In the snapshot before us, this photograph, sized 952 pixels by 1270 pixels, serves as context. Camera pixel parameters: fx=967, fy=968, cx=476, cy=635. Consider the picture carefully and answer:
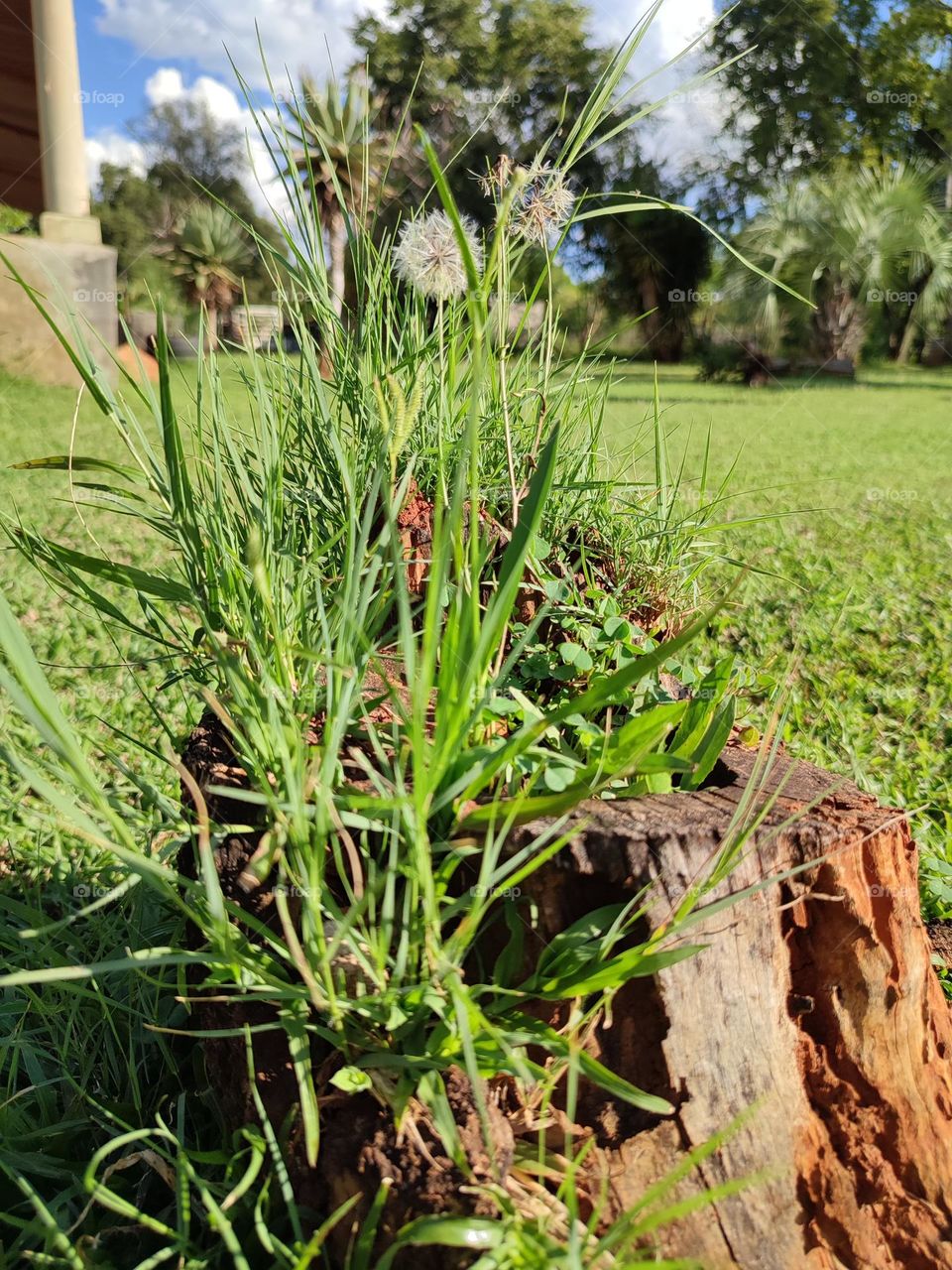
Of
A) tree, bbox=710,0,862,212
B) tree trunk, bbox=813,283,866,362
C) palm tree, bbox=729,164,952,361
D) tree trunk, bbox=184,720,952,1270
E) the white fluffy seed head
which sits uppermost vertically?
tree, bbox=710,0,862,212

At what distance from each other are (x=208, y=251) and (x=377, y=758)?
80.2 feet

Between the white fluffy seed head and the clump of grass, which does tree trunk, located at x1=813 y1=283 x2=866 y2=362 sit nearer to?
the white fluffy seed head

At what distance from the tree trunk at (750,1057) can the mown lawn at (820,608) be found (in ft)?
0.53

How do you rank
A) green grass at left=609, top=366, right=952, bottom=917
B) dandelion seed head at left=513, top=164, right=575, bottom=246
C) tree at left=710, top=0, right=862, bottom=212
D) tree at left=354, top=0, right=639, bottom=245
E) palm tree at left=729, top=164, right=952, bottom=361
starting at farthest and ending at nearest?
1. tree at left=354, top=0, right=639, bottom=245
2. tree at left=710, top=0, right=862, bottom=212
3. palm tree at left=729, top=164, right=952, bottom=361
4. green grass at left=609, top=366, right=952, bottom=917
5. dandelion seed head at left=513, top=164, right=575, bottom=246

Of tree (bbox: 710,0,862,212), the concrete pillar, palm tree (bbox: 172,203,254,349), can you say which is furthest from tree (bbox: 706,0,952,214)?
the concrete pillar

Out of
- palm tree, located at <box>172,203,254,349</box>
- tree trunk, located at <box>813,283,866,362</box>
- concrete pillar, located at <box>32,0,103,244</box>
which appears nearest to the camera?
concrete pillar, located at <box>32,0,103,244</box>

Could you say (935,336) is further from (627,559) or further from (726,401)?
(627,559)

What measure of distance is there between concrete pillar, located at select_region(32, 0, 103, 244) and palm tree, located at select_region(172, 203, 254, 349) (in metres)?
12.4

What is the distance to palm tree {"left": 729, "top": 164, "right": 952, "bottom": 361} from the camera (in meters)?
16.2

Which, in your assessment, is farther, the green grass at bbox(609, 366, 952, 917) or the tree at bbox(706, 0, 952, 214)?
the tree at bbox(706, 0, 952, 214)

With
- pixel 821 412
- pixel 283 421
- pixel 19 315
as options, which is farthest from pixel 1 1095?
pixel 821 412

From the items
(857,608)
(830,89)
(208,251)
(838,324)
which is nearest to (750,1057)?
(857,608)

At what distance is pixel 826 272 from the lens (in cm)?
1667

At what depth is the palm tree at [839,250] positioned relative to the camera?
16.2 meters
